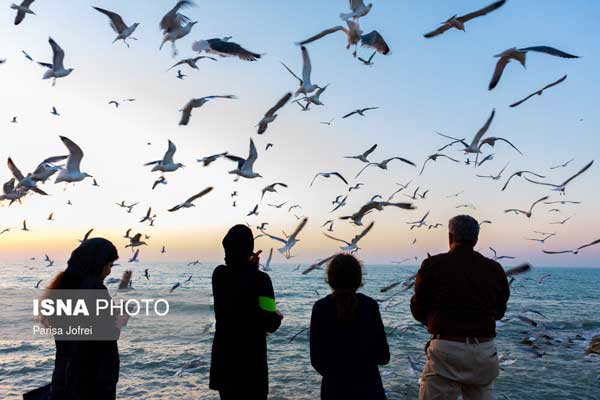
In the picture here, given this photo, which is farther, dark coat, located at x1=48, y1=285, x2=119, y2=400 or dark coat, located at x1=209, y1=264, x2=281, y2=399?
dark coat, located at x1=209, y1=264, x2=281, y2=399

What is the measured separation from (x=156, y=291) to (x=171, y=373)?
23.8 metres

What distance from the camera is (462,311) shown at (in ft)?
10.9

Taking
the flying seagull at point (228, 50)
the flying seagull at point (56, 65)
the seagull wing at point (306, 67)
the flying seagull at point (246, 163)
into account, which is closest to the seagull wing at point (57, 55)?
the flying seagull at point (56, 65)

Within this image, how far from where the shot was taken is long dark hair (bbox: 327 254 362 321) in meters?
2.68

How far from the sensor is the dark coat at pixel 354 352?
2664 mm

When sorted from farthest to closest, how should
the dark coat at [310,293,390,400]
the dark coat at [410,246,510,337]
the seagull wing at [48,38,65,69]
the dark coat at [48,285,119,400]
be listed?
the seagull wing at [48,38,65,69]
the dark coat at [410,246,510,337]
the dark coat at [48,285,119,400]
the dark coat at [310,293,390,400]

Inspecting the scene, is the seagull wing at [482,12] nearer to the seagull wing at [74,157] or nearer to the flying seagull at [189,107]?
the flying seagull at [189,107]

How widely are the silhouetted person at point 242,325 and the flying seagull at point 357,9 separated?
5984 millimetres

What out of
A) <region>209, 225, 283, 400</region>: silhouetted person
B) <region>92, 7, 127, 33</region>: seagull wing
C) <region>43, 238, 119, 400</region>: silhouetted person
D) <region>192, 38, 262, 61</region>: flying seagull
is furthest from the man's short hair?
<region>92, 7, 127, 33</region>: seagull wing

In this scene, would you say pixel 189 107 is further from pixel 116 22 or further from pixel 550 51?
pixel 550 51

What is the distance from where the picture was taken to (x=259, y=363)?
10.1ft

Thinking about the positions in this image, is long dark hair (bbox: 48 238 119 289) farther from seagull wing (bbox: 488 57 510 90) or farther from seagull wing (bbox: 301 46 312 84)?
seagull wing (bbox: 301 46 312 84)

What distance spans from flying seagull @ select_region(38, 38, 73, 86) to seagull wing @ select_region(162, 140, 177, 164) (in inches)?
99.0

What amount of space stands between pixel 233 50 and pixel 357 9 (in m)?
2.24
